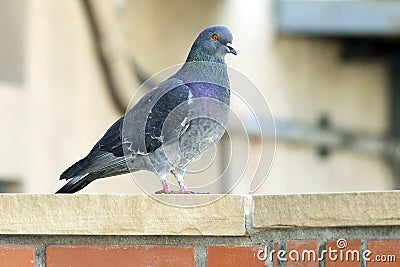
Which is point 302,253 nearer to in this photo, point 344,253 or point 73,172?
point 344,253

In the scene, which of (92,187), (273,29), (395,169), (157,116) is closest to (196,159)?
(157,116)

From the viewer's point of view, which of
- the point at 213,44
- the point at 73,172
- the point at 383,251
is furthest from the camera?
the point at 213,44

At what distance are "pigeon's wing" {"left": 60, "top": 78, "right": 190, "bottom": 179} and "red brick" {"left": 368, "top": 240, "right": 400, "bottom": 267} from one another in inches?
25.5

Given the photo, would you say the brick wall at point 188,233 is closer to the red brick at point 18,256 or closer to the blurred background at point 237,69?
the red brick at point 18,256

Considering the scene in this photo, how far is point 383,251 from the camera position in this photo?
1927 mm

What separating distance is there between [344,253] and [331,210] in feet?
0.27

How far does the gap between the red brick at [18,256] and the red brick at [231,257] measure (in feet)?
1.08

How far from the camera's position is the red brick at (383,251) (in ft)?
6.32

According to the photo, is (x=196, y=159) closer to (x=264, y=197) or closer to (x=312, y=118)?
(x=264, y=197)

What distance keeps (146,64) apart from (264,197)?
5705mm

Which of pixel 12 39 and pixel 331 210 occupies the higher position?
pixel 12 39

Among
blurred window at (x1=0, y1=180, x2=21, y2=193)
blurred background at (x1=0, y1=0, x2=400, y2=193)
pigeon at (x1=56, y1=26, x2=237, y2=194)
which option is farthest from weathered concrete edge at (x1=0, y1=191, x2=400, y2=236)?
blurred window at (x1=0, y1=180, x2=21, y2=193)

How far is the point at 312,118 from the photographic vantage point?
8.88 m

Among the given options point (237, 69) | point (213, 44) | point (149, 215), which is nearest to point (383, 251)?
point (149, 215)
